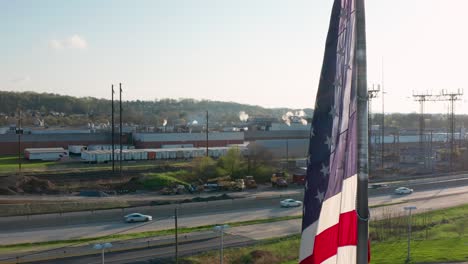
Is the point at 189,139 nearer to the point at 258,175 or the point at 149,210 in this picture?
the point at 258,175

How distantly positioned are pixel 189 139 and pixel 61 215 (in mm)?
43791

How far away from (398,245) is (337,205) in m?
18.4

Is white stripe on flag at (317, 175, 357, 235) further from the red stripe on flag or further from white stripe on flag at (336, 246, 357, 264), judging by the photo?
white stripe on flag at (336, 246, 357, 264)

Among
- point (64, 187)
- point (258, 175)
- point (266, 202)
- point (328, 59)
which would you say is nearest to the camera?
point (328, 59)

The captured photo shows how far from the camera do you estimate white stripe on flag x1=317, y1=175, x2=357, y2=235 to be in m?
4.46

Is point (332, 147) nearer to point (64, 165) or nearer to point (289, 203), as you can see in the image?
point (289, 203)

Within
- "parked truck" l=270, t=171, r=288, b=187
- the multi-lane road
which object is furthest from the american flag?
"parked truck" l=270, t=171, r=288, b=187

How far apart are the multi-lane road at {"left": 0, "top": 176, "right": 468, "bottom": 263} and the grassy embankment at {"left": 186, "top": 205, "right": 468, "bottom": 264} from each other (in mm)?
2363

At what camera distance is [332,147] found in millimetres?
4457

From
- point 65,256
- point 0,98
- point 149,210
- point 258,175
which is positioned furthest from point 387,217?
point 0,98

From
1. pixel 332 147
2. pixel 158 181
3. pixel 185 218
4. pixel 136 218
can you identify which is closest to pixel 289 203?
pixel 185 218

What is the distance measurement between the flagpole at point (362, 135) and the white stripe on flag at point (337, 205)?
119 mm

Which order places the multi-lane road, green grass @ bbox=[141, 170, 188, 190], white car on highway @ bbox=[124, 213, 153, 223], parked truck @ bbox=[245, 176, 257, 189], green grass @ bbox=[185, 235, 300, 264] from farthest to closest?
parked truck @ bbox=[245, 176, 257, 189] < green grass @ bbox=[141, 170, 188, 190] < white car on highway @ bbox=[124, 213, 153, 223] < the multi-lane road < green grass @ bbox=[185, 235, 300, 264]

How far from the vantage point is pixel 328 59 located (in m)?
4.44
